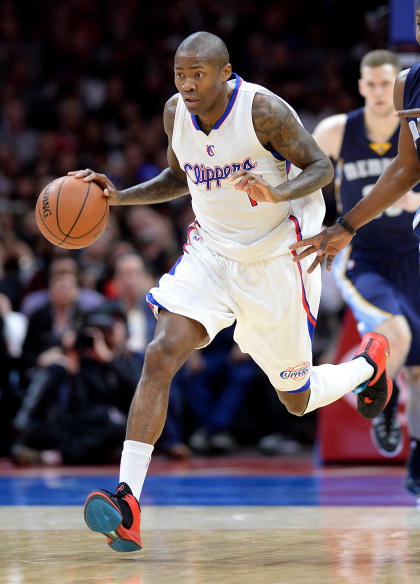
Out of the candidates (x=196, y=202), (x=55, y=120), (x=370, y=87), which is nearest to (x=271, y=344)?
(x=196, y=202)

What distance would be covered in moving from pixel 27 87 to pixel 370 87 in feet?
28.4

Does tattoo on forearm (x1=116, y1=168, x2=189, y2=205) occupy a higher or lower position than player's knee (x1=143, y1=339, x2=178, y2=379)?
higher

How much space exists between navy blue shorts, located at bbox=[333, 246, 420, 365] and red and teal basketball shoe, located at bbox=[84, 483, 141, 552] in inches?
94.3

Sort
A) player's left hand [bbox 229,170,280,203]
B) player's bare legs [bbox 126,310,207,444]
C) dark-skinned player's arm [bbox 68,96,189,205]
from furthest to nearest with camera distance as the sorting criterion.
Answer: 1. dark-skinned player's arm [bbox 68,96,189,205]
2. player's bare legs [bbox 126,310,207,444]
3. player's left hand [bbox 229,170,280,203]

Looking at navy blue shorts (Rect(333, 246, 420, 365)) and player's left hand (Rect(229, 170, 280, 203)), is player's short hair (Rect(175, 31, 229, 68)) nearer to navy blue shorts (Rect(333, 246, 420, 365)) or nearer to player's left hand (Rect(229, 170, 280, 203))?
player's left hand (Rect(229, 170, 280, 203))

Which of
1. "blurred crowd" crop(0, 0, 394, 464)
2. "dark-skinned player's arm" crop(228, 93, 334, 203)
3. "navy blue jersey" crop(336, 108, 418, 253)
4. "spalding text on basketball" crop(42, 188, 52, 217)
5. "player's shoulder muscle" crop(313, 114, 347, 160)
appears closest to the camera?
"dark-skinned player's arm" crop(228, 93, 334, 203)

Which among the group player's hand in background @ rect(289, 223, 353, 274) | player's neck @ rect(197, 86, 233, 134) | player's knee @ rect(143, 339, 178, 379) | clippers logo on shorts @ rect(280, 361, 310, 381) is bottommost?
clippers logo on shorts @ rect(280, 361, 310, 381)

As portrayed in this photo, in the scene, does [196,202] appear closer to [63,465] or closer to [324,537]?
[324,537]

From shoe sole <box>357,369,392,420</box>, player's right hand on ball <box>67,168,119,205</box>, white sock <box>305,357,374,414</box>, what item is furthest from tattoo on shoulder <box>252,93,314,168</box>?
shoe sole <box>357,369,392,420</box>

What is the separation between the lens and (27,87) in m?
13.7

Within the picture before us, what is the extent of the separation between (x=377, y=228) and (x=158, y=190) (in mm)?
1620

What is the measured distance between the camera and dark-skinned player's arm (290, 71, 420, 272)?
4.19 m

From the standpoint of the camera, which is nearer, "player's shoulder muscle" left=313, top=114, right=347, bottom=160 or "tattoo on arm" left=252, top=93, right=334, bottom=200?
"tattoo on arm" left=252, top=93, right=334, bottom=200

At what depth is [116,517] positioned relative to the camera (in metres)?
3.70
